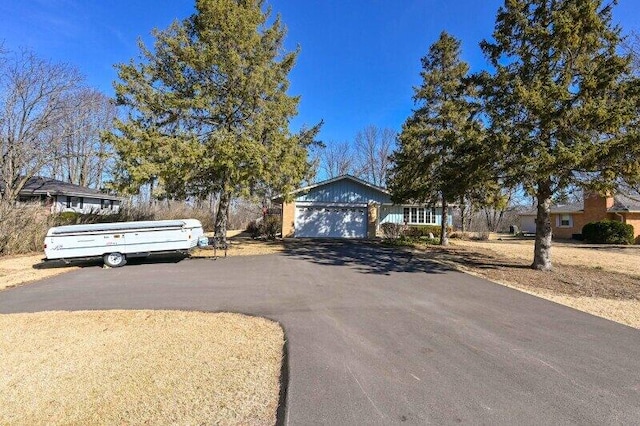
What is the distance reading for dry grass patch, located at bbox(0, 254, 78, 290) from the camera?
425 inches

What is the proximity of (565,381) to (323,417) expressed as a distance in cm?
276

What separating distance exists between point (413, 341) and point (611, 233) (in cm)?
2829

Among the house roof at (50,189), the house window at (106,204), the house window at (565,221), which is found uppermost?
the house roof at (50,189)

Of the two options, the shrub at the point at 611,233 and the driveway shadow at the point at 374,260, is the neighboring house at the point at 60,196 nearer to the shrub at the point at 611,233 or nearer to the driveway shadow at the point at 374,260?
the driveway shadow at the point at 374,260

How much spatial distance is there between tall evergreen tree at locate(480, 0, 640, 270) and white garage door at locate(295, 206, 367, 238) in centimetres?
1533

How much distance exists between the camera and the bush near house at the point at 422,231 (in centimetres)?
2702

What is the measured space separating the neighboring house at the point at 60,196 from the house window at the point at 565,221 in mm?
36716

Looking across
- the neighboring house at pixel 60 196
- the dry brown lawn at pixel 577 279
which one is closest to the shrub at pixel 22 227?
the neighboring house at pixel 60 196

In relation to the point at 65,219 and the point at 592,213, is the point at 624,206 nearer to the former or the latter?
the point at 592,213

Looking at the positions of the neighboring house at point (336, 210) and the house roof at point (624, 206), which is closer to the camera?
the neighboring house at point (336, 210)

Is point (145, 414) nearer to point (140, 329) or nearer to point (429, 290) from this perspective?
point (140, 329)

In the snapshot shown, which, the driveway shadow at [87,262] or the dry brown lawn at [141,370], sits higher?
the driveway shadow at [87,262]

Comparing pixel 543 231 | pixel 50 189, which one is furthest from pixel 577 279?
pixel 50 189

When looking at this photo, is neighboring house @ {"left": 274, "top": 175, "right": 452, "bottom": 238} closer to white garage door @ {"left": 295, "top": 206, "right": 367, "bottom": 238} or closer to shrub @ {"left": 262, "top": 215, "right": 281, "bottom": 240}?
white garage door @ {"left": 295, "top": 206, "right": 367, "bottom": 238}
